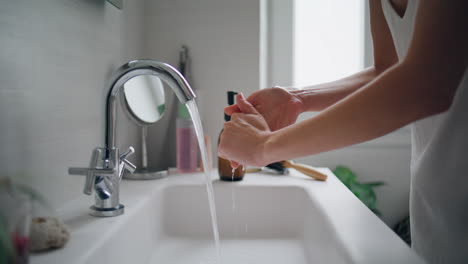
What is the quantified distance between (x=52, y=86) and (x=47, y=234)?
0.95 feet

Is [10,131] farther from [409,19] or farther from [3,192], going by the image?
[409,19]

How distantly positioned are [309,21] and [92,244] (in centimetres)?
134

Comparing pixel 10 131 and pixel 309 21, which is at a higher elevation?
pixel 309 21

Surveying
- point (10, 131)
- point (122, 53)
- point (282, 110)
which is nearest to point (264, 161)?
point (282, 110)

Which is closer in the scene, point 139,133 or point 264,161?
point 264,161

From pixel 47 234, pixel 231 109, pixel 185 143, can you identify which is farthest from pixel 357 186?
pixel 47 234

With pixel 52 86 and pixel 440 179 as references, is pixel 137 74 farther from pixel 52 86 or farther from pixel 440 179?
pixel 440 179

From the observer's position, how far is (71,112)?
0.72m

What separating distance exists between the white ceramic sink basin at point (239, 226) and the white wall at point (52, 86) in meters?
0.11

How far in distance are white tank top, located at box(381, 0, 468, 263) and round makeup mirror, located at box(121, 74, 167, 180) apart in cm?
63

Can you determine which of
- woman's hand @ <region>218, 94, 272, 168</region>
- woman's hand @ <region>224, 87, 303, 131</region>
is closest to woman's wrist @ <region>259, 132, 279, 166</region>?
woman's hand @ <region>218, 94, 272, 168</region>

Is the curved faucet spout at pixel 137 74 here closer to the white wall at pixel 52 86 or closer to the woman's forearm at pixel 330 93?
the white wall at pixel 52 86

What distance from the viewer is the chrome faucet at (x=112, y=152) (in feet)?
1.99

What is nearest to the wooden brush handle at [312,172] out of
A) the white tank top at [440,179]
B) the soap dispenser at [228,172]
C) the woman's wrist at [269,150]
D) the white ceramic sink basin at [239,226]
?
the white ceramic sink basin at [239,226]
